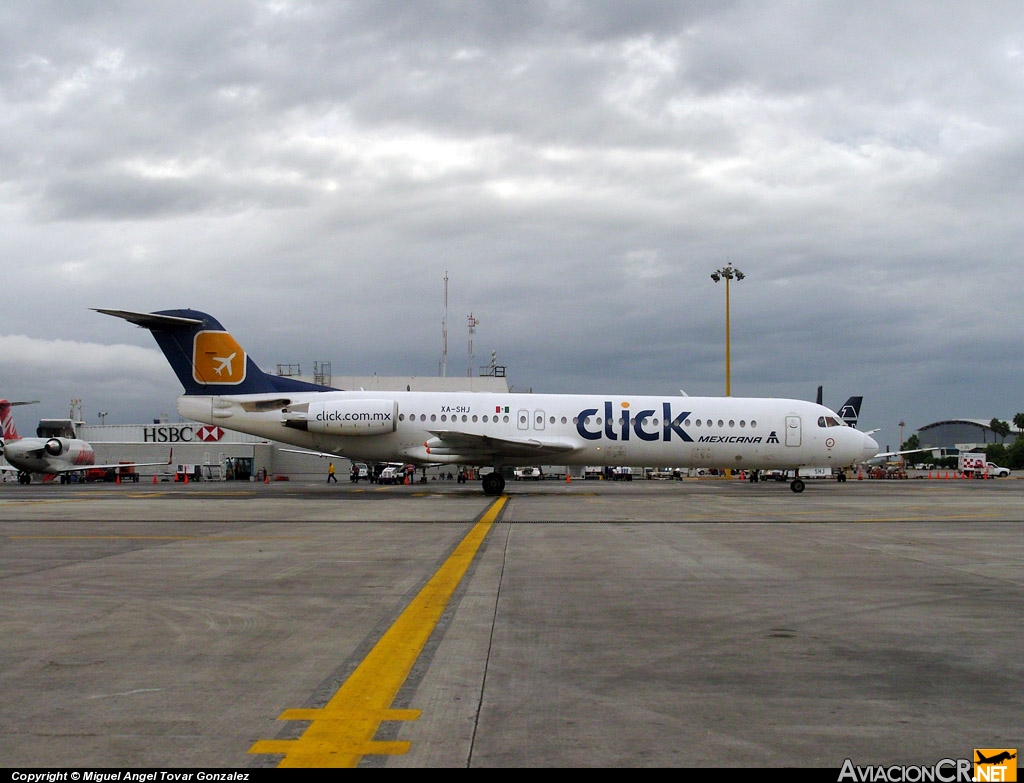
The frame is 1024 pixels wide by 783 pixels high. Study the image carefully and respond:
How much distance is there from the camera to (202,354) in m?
29.7

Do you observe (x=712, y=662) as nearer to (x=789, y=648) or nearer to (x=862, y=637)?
(x=789, y=648)

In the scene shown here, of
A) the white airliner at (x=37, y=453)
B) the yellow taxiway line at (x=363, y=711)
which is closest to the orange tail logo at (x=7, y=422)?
the white airliner at (x=37, y=453)

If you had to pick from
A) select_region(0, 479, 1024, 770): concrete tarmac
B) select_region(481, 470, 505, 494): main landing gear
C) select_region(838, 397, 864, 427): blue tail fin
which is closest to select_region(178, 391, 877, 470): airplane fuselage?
select_region(481, 470, 505, 494): main landing gear

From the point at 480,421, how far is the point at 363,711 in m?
25.6

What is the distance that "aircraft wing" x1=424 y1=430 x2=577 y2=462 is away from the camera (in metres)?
28.2

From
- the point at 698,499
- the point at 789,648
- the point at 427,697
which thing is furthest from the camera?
the point at 698,499

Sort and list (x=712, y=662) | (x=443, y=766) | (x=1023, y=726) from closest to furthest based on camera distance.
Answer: (x=443, y=766), (x=1023, y=726), (x=712, y=662)

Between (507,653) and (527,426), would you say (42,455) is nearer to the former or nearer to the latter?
(527,426)

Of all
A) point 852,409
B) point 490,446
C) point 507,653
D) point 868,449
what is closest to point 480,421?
point 490,446

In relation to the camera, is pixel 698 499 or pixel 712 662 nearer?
pixel 712 662

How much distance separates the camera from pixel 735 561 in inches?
436

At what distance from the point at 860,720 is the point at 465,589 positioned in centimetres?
496

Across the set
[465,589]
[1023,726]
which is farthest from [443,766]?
[465,589]

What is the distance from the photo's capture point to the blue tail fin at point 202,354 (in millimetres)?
29656
